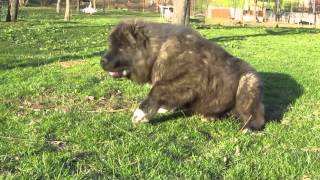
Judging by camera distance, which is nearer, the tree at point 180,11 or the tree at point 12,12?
the tree at point 180,11

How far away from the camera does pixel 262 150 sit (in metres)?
5.98

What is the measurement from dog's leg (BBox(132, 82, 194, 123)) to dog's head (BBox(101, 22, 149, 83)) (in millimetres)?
370

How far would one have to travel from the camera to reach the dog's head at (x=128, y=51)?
703cm

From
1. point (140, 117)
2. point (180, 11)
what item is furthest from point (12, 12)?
point (140, 117)

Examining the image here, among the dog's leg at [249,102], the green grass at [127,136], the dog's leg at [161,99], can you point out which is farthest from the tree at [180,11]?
the dog's leg at [161,99]

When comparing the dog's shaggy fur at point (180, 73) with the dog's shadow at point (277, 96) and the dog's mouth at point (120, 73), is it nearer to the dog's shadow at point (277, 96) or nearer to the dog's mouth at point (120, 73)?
the dog's mouth at point (120, 73)

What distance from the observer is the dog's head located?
703 centimetres

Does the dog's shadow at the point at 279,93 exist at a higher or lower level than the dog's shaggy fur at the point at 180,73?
lower

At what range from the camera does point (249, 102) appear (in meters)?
7.09

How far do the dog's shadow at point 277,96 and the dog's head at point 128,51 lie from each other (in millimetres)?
702

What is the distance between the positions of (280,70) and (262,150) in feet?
24.0

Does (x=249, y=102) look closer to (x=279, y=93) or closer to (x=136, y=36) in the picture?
(x=136, y=36)

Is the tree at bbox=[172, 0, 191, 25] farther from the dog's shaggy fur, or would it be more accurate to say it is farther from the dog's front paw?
the dog's front paw

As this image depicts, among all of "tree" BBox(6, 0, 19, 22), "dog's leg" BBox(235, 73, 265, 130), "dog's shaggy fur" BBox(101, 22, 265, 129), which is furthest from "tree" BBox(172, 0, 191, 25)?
"tree" BBox(6, 0, 19, 22)
